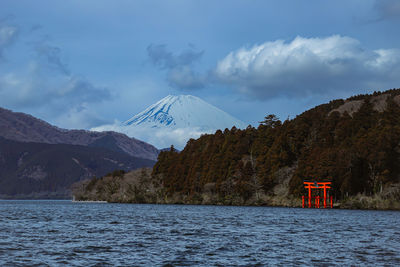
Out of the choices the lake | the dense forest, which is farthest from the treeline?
the lake

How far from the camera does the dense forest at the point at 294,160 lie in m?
104

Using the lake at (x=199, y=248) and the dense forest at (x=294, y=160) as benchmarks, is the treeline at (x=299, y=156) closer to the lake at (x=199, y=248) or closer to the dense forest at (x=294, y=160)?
the dense forest at (x=294, y=160)

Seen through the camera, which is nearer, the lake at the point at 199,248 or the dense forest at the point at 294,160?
the lake at the point at 199,248

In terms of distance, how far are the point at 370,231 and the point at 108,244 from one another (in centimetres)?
2409

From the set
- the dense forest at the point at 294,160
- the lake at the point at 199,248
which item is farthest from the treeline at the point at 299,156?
the lake at the point at 199,248

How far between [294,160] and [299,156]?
1.77m

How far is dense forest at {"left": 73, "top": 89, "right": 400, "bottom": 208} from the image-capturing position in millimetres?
104375

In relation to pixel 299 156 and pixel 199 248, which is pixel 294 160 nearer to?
pixel 299 156

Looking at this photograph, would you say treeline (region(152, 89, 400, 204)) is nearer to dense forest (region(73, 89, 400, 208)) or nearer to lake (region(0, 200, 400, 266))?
dense forest (region(73, 89, 400, 208))

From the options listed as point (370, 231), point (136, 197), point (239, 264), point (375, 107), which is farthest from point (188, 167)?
point (239, 264)

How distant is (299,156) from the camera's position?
13300 centimetres

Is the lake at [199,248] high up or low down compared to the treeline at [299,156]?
down

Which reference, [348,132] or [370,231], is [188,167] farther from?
[370,231]

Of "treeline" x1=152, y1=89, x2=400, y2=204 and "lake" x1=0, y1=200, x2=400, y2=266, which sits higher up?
"treeline" x1=152, y1=89, x2=400, y2=204
